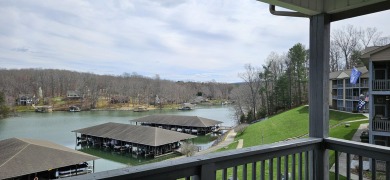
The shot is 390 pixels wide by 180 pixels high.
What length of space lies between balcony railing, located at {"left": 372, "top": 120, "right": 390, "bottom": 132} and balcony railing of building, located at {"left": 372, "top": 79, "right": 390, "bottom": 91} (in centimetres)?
38

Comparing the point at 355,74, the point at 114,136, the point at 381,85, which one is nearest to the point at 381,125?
the point at 381,85

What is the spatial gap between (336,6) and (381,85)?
129 centimetres

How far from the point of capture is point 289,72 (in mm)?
3957

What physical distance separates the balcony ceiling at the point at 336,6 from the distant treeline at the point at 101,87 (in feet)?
5.08

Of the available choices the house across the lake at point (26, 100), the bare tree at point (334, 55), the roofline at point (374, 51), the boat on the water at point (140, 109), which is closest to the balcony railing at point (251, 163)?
the bare tree at point (334, 55)

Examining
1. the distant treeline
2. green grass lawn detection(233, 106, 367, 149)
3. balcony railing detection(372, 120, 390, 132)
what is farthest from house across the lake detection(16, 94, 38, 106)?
balcony railing detection(372, 120, 390, 132)

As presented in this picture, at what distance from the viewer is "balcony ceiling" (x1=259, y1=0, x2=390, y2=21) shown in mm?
1862

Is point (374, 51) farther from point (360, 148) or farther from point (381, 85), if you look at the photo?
point (360, 148)

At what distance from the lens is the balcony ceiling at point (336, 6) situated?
73.3 inches

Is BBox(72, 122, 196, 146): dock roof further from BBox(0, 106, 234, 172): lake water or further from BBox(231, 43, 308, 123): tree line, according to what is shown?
BBox(231, 43, 308, 123): tree line

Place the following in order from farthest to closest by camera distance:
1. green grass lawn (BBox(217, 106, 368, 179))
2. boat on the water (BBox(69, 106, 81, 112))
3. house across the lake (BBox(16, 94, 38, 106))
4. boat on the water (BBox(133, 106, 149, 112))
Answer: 1. green grass lawn (BBox(217, 106, 368, 179))
2. boat on the water (BBox(133, 106, 149, 112))
3. boat on the water (BBox(69, 106, 81, 112))
4. house across the lake (BBox(16, 94, 38, 106))

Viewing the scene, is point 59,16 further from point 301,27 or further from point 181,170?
point 301,27

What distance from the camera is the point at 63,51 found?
2133 mm

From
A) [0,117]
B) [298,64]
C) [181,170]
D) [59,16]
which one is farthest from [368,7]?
[0,117]
